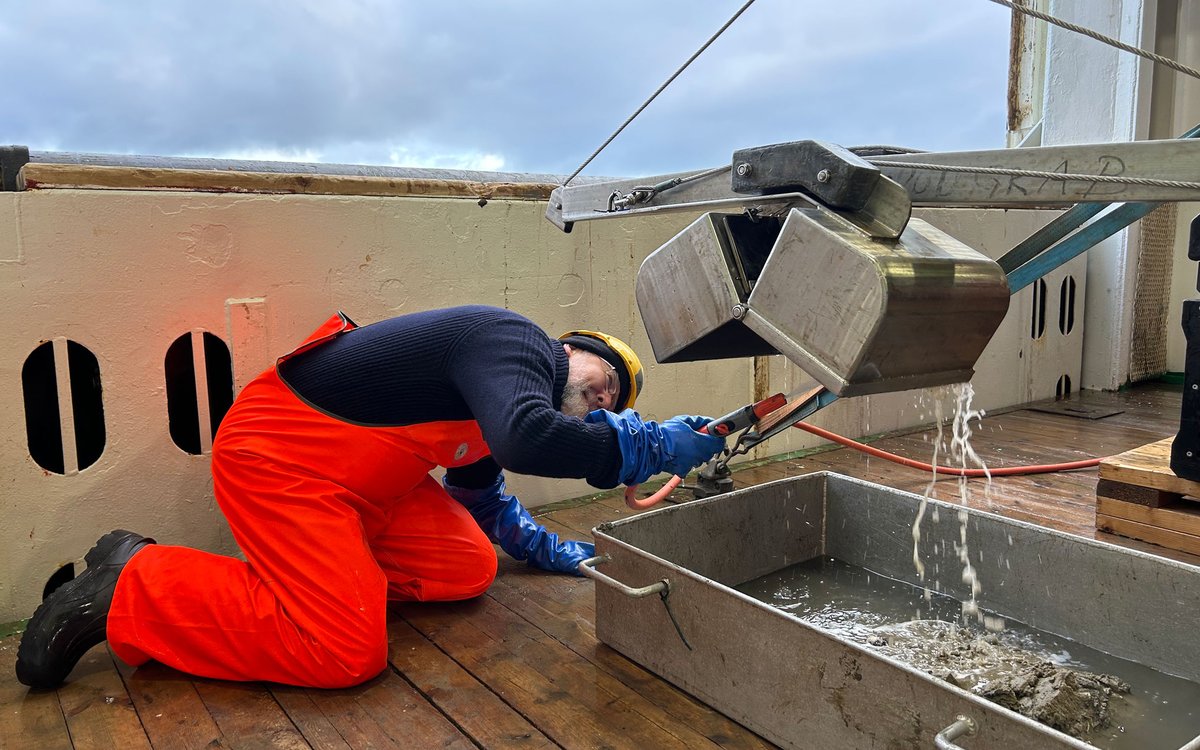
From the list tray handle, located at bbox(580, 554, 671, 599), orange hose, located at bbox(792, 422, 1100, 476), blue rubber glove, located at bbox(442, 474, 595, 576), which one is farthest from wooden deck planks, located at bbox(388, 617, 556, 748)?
orange hose, located at bbox(792, 422, 1100, 476)

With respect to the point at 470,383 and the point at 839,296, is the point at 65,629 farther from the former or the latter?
the point at 839,296

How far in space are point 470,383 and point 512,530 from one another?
725 mm

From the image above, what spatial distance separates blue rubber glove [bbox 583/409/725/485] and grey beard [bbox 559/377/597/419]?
0.10 m

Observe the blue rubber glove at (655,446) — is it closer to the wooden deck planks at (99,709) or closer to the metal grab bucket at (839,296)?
the metal grab bucket at (839,296)

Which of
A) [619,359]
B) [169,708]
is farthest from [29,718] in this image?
[619,359]

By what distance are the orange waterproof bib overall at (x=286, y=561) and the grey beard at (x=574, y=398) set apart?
0.66 feet

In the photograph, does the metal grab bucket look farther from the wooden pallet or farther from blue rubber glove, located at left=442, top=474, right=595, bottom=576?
the wooden pallet

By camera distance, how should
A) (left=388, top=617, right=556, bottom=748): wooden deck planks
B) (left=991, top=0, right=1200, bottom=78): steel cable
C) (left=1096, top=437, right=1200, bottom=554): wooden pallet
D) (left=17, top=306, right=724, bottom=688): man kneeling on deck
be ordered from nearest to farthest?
1. (left=991, top=0, right=1200, bottom=78): steel cable
2. (left=388, top=617, right=556, bottom=748): wooden deck planks
3. (left=17, top=306, right=724, bottom=688): man kneeling on deck
4. (left=1096, top=437, right=1200, bottom=554): wooden pallet

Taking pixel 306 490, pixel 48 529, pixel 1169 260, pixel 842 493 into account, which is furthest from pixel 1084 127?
pixel 48 529

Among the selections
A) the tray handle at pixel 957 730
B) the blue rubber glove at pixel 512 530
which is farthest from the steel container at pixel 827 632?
the blue rubber glove at pixel 512 530

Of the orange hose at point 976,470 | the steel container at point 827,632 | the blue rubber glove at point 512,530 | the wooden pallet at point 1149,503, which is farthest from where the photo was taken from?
the orange hose at point 976,470

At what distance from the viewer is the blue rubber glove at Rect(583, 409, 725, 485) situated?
162 centimetres

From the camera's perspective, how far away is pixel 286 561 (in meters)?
1.69

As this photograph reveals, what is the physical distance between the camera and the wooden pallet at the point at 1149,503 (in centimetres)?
233
